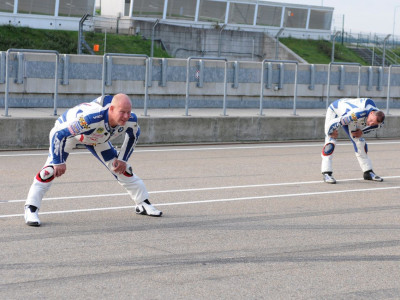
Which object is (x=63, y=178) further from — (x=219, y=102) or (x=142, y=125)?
(x=219, y=102)

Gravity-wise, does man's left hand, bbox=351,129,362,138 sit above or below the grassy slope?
below

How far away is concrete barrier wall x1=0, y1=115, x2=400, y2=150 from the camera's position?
1683 cm

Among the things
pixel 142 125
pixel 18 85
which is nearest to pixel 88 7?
pixel 18 85

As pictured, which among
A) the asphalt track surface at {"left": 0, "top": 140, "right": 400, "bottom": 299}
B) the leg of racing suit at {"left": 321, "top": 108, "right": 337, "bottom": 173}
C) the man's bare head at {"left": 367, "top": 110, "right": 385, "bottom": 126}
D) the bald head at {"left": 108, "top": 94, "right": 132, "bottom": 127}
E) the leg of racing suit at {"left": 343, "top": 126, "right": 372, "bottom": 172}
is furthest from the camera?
the leg of racing suit at {"left": 343, "top": 126, "right": 372, "bottom": 172}

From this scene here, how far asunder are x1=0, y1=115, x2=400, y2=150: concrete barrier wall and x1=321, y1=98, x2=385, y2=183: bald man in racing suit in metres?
6.03

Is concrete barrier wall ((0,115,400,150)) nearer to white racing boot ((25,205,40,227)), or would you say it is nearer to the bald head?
white racing boot ((25,205,40,227))

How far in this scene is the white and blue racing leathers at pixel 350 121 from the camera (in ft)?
41.8

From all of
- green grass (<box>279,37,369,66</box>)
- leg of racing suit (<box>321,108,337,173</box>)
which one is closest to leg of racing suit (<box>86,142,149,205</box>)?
leg of racing suit (<box>321,108,337,173</box>)

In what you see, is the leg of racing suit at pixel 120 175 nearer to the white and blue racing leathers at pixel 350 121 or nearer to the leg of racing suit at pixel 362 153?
the white and blue racing leathers at pixel 350 121

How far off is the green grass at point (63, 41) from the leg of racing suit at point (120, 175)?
121 feet

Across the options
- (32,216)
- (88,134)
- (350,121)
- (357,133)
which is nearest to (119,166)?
(88,134)

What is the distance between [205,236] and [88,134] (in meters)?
1.64

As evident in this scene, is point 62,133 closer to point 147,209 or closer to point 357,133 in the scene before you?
point 147,209

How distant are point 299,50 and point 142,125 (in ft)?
146
